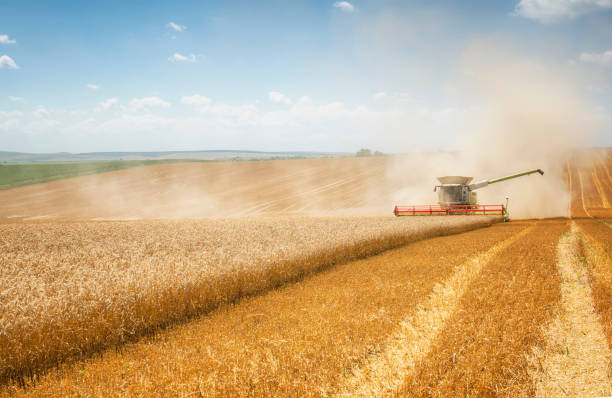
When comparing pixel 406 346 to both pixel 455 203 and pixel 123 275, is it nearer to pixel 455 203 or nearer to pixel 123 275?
pixel 123 275

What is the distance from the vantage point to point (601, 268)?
8.91 m

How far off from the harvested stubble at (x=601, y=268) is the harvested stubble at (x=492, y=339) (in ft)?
2.20

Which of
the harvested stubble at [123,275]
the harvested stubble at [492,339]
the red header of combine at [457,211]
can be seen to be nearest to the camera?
the harvested stubble at [492,339]

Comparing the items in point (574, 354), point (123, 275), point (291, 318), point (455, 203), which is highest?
point (123, 275)

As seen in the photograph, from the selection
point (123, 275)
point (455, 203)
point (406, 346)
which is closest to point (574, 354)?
point (406, 346)

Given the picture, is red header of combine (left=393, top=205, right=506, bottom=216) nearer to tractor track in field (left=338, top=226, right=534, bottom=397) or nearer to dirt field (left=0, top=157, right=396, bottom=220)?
dirt field (left=0, top=157, right=396, bottom=220)

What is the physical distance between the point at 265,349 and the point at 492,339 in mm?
3156

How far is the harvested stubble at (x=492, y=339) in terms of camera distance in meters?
4.02

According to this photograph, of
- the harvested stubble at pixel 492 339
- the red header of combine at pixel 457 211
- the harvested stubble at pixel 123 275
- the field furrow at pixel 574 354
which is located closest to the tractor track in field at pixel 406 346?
the harvested stubble at pixel 492 339

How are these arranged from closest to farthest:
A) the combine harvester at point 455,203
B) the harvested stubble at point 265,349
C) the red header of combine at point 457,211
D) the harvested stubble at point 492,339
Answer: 1. the harvested stubble at point 492,339
2. the harvested stubble at point 265,349
3. the red header of combine at point 457,211
4. the combine harvester at point 455,203

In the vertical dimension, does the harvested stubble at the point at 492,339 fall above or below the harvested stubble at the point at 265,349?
above

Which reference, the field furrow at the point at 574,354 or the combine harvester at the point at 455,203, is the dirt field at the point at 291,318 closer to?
the field furrow at the point at 574,354

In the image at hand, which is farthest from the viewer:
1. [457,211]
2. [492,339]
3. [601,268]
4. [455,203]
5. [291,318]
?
[455,203]

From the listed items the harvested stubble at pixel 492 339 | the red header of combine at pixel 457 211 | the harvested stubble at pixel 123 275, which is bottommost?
the red header of combine at pixel 457 211
